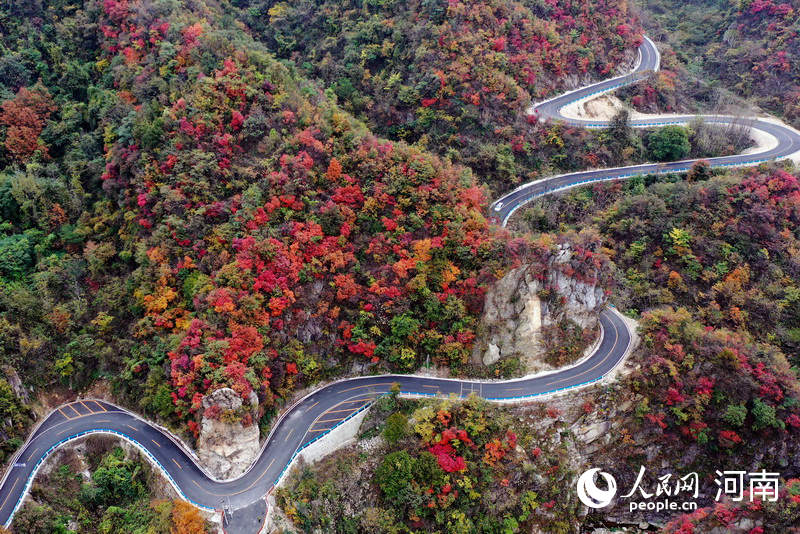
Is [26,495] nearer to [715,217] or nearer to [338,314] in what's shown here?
[338,314]

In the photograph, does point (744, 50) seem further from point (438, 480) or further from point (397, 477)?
point (397, 477)

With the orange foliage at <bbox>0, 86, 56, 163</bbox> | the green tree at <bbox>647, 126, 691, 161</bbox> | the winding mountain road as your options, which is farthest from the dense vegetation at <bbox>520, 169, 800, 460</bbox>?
the orange foliage at <bbox>0, 86, 56, 163</bbox>

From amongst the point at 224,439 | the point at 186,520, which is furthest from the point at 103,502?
the point at 224,439

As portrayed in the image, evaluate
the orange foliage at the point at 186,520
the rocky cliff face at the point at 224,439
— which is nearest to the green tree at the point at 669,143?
the rocky cliff face at the point at 224,439

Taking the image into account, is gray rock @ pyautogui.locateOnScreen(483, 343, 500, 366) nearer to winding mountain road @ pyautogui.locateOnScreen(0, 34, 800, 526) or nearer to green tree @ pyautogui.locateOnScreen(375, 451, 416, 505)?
winding mountain road @ pyautogui.locateOnScreen(0, 34, 800, 526)

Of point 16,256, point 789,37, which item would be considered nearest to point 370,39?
point 16,256

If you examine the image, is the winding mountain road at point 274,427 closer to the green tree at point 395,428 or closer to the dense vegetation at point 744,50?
the green tree at point 395,428
